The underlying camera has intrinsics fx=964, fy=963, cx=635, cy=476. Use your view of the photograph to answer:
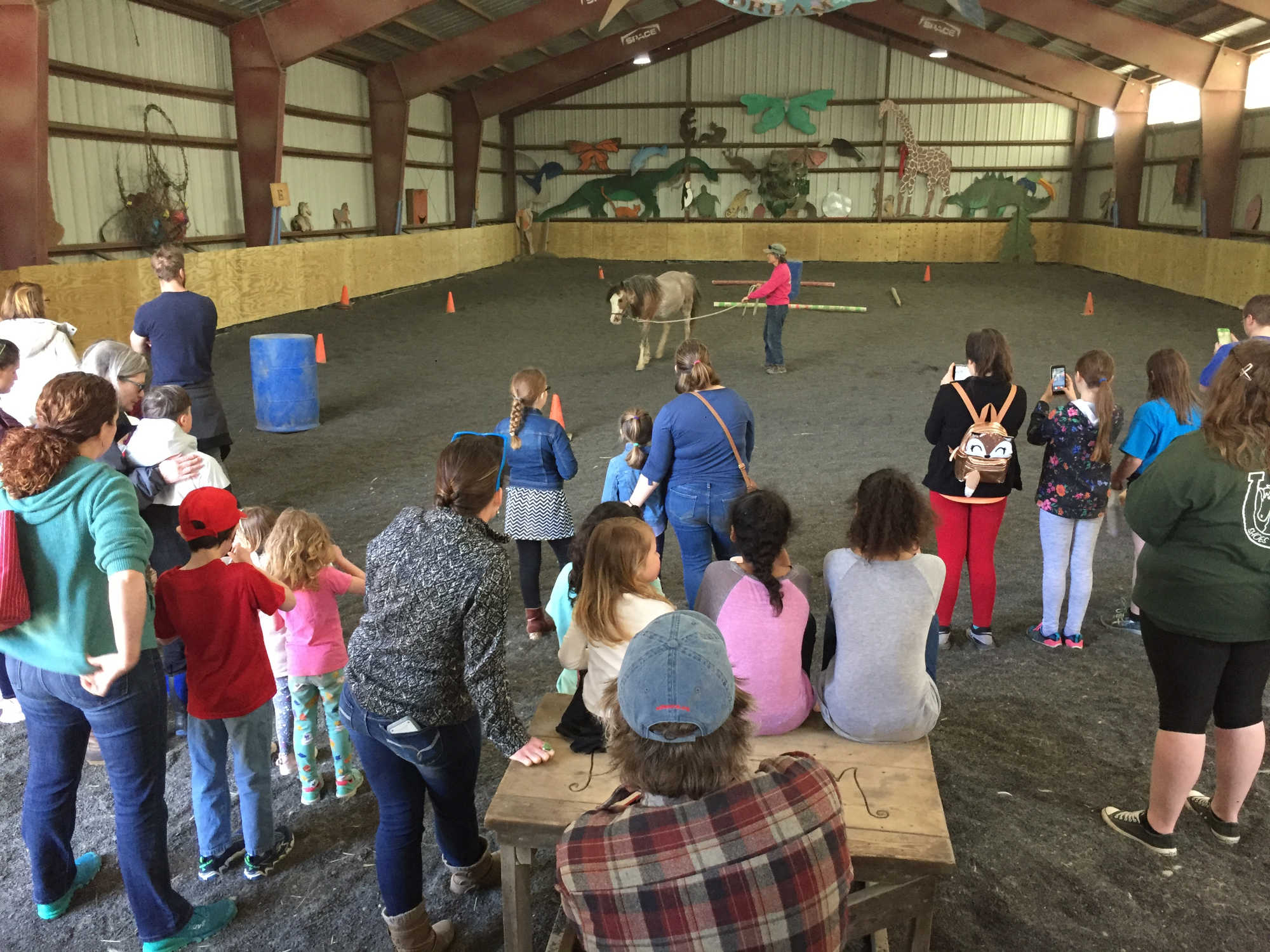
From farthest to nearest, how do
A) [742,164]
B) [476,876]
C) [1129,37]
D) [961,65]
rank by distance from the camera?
[742,164], [961,65], [1129,37], [476,876]

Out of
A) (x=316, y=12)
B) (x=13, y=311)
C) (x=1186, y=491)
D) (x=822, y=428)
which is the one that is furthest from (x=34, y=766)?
(x=316, y=12)

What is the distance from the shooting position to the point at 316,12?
12.6 meters

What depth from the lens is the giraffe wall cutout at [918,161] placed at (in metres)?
22.7

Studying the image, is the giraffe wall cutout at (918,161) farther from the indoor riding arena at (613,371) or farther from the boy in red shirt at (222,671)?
the boy in red shirt at (222,671)

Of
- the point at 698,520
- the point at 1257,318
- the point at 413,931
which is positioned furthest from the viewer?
the point at 1257,318

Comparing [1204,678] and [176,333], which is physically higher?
[176,333]

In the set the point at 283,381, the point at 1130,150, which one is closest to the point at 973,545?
the point at 283,381

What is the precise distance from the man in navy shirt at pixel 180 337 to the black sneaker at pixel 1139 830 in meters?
4.70

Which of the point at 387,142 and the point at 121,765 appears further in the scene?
the point at 387,142

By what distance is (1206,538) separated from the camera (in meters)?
2.64

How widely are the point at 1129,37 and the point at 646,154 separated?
11.3 m

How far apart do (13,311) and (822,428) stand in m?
6.19

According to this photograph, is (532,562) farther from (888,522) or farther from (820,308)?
(820,308)

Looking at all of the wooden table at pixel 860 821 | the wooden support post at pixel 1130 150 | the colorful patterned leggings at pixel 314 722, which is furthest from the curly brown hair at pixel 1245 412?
the wooden support post at pixel 1130 150
